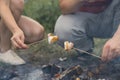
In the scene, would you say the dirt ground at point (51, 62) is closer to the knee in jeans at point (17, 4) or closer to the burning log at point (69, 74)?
the burning log at point (69, 74)

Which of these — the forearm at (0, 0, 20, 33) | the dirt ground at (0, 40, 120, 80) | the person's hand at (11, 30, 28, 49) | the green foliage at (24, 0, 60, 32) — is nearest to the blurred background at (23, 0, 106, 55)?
the green foliage at (24, 0, 60, 32)

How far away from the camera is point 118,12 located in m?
3.77

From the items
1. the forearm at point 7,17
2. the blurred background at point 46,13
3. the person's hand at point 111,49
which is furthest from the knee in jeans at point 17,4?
the person's hand at point 111,49

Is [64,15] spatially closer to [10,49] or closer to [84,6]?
[84,6]

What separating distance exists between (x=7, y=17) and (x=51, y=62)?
79 centimetres

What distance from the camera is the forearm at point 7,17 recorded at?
3480mm

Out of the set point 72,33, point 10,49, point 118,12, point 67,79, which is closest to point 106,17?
point 118,12

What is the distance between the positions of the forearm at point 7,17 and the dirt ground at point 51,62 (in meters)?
0.50

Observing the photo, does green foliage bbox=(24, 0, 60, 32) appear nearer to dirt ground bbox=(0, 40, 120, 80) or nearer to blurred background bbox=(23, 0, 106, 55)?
blurred background bbox=(23, 0, 106, 55)

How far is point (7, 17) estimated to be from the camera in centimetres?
354

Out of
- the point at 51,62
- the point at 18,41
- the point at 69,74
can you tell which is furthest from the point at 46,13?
the point at 18,41

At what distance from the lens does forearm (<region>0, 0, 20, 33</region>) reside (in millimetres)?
3480

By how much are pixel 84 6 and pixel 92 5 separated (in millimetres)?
108

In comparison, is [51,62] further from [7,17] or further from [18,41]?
[18,41]
